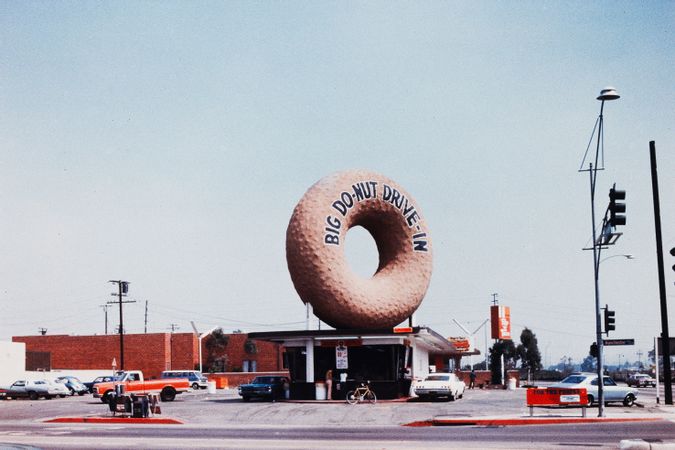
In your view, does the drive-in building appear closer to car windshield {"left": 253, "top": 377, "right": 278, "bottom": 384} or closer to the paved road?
car windshield {"left": 253, "top": 377, "right": 278, "bottom": 384}

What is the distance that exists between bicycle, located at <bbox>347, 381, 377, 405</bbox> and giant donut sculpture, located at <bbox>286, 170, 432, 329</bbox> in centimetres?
309

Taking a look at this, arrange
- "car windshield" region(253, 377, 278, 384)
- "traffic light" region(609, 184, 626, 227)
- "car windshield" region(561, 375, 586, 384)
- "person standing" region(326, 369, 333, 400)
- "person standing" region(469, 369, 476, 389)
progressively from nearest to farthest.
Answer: "traffic light" region(609, 184, 626, 227)
"car windshield" region(561, 375, 586, 384)
"person standing" region(326, 369, 333, 400)
"car windshield" region(253, 377, 278, 384)
"person standing" region(469, 369, 476, 389)

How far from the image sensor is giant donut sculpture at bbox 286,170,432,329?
124 ft

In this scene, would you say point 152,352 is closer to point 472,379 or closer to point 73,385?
point 73,385

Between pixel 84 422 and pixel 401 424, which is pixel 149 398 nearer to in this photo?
pixel 84 422

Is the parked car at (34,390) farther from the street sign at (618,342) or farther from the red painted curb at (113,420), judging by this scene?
the street sign at (618,342)

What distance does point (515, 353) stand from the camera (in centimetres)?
11550

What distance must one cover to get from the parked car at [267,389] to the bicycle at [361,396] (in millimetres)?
4609

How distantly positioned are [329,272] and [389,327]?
166 inches

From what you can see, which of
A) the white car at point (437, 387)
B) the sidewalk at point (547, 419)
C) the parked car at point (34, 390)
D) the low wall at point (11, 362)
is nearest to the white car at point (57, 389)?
the parked car at point (34, 390)

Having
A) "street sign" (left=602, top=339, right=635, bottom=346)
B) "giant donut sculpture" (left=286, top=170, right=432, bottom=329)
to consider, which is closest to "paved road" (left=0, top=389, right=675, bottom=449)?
"street sign" (left=602, top=339, right=635, bottom=346)

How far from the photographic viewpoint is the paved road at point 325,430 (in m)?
18.9

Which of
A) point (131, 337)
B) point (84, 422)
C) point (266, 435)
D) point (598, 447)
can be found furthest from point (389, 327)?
point (131, 337)

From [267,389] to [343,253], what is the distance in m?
7.61
